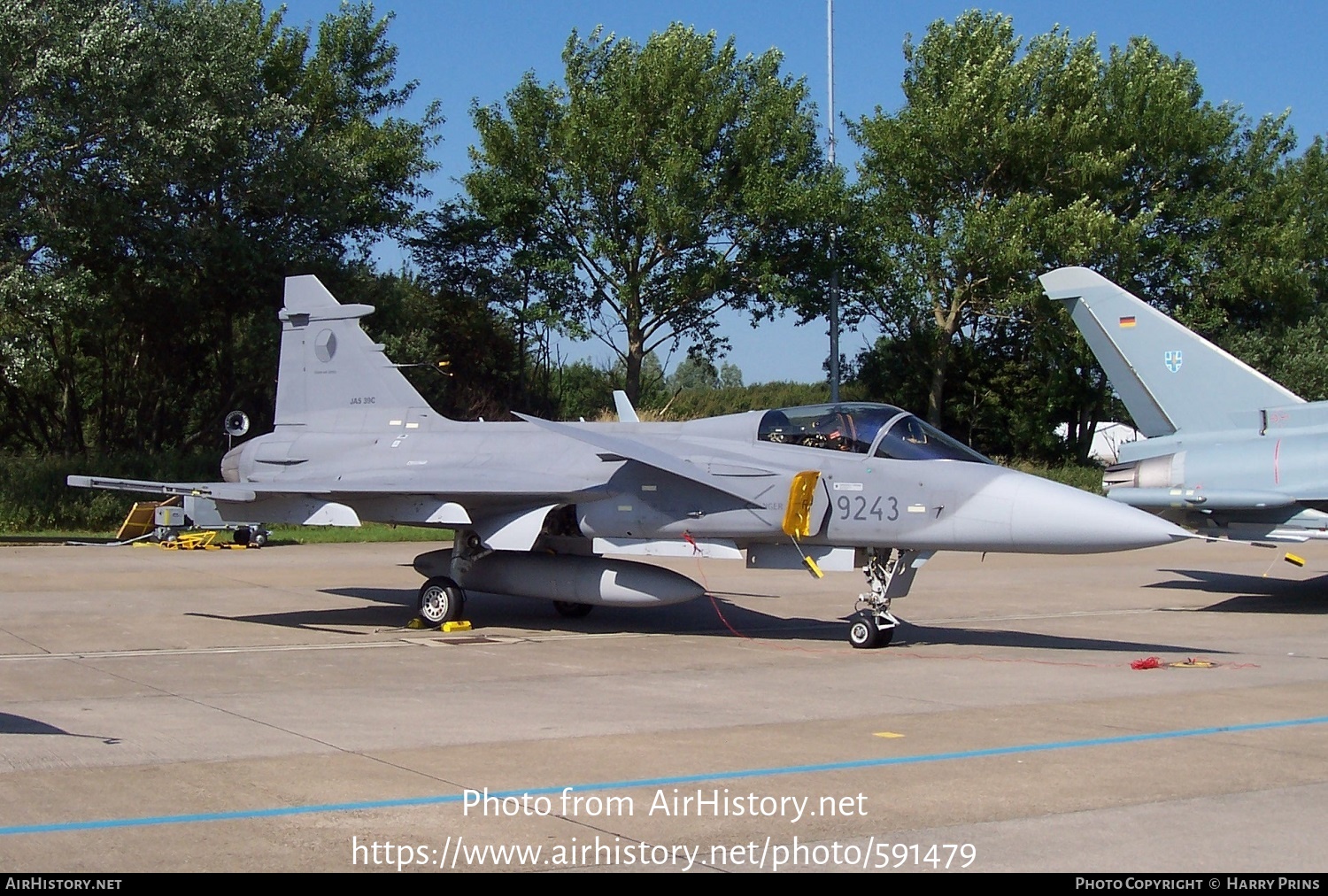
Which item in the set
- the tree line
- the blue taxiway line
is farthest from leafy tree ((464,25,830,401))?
the blue taxiway line

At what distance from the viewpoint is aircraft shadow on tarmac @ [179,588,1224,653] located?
1283 centimetres

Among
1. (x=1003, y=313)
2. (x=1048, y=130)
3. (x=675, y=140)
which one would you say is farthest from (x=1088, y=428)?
(x=675, y=140)

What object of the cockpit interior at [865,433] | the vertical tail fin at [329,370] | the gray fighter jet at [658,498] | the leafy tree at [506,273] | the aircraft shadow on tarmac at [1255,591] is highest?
the leafy tree at [506,273]

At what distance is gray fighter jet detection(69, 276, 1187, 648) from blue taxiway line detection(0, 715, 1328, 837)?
8.81ft

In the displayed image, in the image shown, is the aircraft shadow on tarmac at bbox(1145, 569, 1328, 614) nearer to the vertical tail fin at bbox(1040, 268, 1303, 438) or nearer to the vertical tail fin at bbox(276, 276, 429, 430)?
the vertical tail fin at bbox(1040, 268, 1303, 438)

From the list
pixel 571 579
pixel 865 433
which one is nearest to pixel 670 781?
pixel 865 433

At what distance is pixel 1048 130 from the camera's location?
127ft

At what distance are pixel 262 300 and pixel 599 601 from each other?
74.3 feet

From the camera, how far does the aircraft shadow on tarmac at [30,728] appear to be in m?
7.55

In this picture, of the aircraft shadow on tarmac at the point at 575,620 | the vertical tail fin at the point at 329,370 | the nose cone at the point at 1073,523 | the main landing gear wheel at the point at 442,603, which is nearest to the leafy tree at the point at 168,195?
the vertical tail fin at the point at 329,370

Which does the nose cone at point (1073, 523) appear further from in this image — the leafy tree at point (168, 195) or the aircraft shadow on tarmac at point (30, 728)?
the leafy tree at point (168, 195)

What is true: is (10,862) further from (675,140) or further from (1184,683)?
(675,140)

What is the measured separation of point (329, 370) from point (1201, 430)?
11.7m

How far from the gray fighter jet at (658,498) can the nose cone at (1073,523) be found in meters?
0.02
